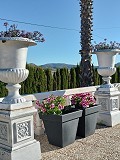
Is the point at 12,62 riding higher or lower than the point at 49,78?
higher

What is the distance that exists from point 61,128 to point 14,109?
3.07 feet

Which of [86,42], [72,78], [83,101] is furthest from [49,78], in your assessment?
[83,101]

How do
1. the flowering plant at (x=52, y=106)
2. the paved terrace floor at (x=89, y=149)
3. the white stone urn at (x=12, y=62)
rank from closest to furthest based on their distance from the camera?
1. the white stone urn at (x=12, y=62)
2. the paved terrace floor at (x=89, y=149)
3. the flowering plant at (x=52, y=106)

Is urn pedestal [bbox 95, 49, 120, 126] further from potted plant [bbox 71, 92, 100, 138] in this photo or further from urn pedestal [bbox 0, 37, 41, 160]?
urn pedestal [bbox 0, 37, 41, 160]

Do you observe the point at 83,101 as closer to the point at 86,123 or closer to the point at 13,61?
the point at 86,123

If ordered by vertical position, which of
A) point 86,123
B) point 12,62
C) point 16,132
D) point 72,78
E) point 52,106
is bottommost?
point 86,123

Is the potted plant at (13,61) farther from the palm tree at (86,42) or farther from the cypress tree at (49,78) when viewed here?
the cypress tree at (49,78)

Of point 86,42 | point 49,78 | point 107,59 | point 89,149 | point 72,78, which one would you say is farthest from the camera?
point 72,78

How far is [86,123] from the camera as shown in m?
4.12

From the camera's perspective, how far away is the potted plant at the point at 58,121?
11.8ft

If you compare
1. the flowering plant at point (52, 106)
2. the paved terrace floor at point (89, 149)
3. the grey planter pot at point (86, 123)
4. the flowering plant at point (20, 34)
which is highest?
the flowering plant at point (20, 34)

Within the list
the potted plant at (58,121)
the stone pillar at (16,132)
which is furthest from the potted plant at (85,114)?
the stone pillar at (16,132)

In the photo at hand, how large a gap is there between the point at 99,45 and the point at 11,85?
2985 mm

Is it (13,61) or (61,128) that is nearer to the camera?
(13,61)
